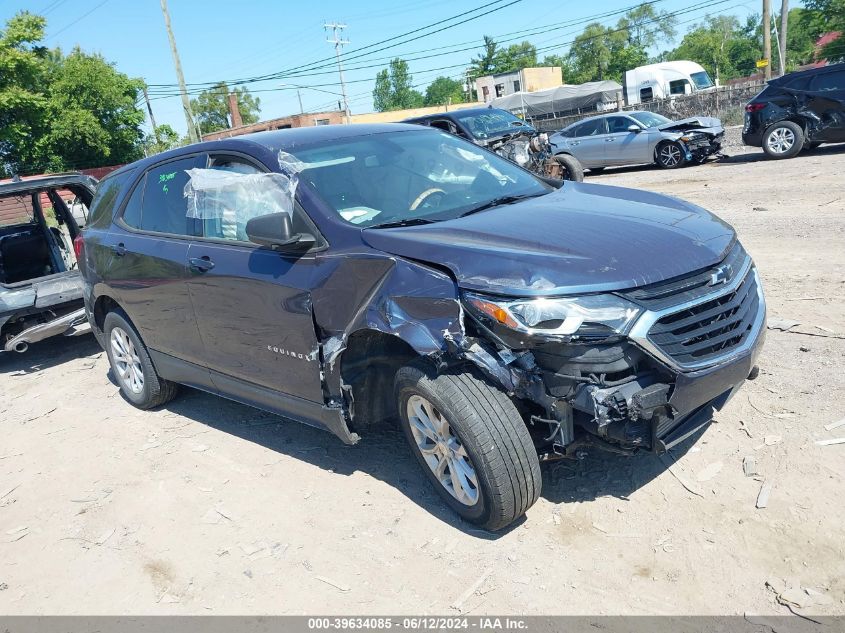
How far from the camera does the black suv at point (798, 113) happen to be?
45.2 ft

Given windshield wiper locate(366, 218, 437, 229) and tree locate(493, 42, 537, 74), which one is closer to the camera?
windshield wiper locate(366, 218, 437, 229)

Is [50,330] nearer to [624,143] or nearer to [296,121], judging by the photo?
[624,143]

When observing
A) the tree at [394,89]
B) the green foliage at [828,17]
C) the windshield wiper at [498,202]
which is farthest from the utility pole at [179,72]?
the tree at [394,89]

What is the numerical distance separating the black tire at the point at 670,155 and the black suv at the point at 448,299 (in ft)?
44.3

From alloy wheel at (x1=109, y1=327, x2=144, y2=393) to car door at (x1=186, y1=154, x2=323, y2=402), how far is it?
131 cm

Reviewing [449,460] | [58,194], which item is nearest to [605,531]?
[449,460]

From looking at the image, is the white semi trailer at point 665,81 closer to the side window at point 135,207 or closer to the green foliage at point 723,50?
the side window at point 135,207

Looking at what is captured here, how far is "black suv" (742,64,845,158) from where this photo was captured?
1378 centimetres

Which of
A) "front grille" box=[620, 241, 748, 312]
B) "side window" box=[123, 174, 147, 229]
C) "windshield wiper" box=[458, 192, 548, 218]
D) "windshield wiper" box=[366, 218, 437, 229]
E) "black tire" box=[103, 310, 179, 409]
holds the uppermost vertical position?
"side window" box=[123, 174, 147, 229]

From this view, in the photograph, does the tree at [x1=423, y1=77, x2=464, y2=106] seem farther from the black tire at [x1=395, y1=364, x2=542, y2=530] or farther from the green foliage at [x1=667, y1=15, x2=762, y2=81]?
the black tire at [x1=395, y1=364, x2=542, y2=530]

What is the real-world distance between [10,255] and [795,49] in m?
104

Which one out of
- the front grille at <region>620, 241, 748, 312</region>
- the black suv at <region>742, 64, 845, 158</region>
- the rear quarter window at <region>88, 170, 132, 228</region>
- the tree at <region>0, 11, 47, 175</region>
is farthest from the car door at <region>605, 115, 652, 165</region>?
the tree at <region>0, 11, 47, 175</region>

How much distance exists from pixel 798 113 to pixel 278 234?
14.1m

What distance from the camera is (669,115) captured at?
24969 millimetres
